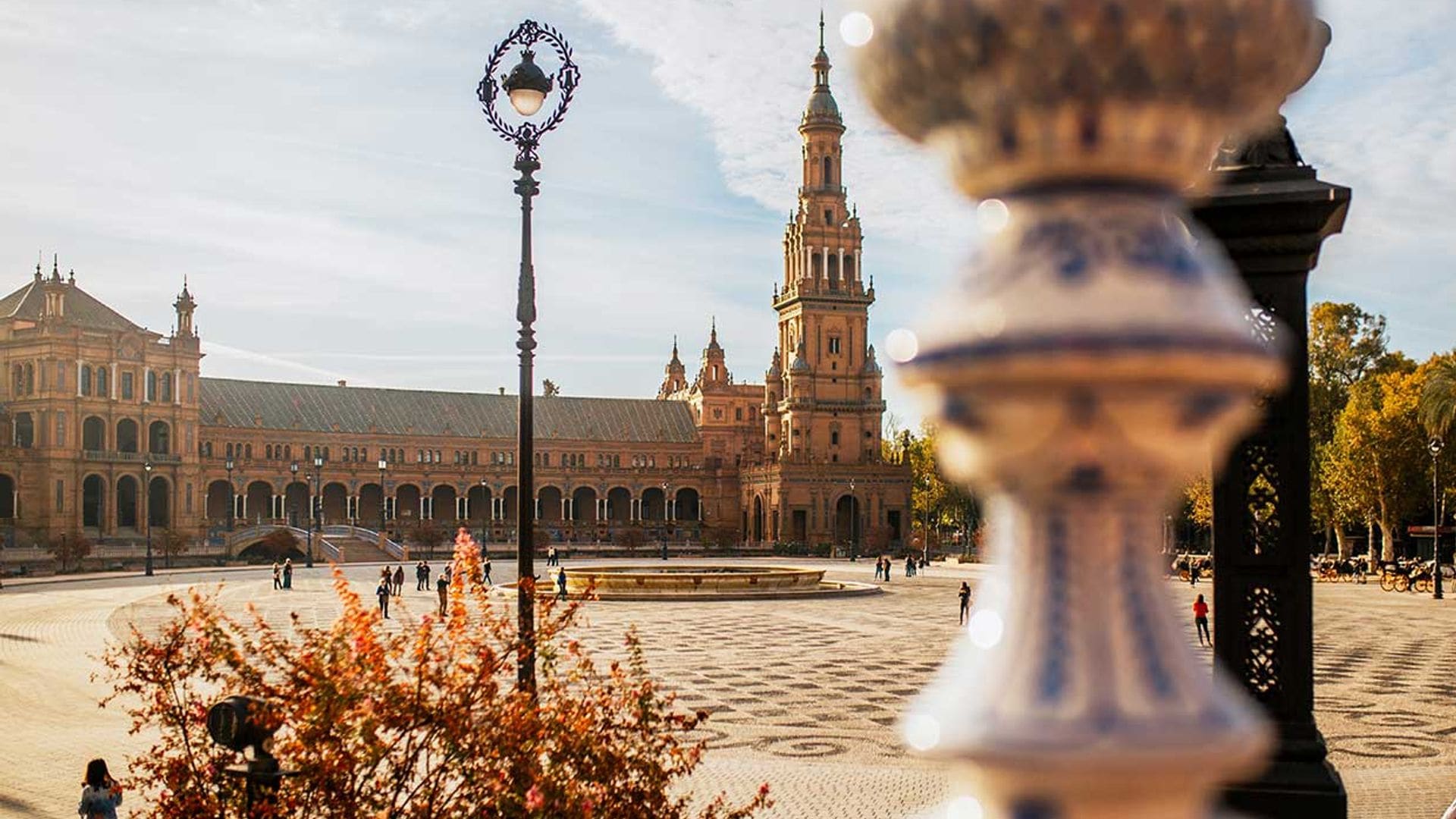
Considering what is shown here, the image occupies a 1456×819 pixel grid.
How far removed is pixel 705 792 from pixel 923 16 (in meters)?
14.8

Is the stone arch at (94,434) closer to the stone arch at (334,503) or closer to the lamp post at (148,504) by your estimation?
the lamp post at (148,504)

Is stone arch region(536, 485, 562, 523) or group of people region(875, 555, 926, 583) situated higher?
stone arch region(536, 485, 562, 523)

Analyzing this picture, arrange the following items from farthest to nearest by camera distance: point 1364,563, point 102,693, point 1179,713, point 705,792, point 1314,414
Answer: point 1314,414
point 1364,563
point 102,693
point 705,792
point 1179,713

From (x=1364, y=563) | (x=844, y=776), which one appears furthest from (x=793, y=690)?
(x=1364, y=563)

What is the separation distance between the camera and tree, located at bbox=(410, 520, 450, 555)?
314ft

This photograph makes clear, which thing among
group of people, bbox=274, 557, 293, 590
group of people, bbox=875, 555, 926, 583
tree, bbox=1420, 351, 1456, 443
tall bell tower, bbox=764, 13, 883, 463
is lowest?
group of people, bbox=875, 555, 926, 583

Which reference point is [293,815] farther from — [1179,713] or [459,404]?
[459,404]

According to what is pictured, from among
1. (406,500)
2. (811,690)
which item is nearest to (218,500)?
(406,500)

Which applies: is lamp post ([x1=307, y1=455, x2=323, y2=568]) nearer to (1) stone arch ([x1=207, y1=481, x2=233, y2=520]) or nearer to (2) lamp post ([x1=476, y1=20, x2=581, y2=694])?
(1) stone arch ([x1=207, y1=481, x2=233, y2=520])

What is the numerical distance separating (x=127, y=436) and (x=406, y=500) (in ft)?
92.4

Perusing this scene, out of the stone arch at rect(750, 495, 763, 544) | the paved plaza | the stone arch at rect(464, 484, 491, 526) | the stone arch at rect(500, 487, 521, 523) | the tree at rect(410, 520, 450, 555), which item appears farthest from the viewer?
the stone arch at rect(500, 487, 521, 523)

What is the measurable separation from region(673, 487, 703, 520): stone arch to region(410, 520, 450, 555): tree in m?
24.9

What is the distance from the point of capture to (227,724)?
24.9ft

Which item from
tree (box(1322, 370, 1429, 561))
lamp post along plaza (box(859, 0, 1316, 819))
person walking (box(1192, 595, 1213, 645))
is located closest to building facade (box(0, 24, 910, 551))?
tree (box(1322, 370, 1429, 561))
